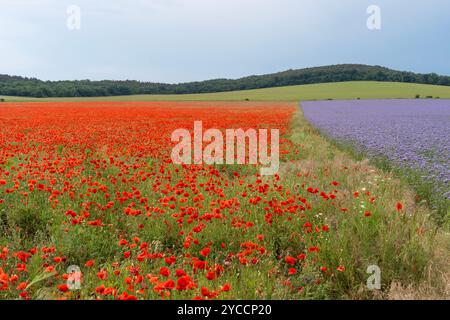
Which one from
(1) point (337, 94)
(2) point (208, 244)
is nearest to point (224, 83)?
(1) point (337, 94)

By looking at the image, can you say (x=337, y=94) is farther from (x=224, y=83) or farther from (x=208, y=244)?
(x=208, y=244)

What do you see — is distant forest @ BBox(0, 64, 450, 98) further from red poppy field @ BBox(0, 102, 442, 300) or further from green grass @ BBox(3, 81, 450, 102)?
red poppy field @ BBox(0, 102, 442, 300)

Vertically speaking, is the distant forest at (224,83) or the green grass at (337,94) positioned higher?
the distant forest at (224,83)

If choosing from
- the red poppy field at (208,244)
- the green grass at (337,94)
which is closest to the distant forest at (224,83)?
the green grass at (337,94)

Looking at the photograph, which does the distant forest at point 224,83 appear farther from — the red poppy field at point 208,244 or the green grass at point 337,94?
the red poppy field at point 208,244

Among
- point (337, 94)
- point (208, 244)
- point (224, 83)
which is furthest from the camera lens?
point (224, 83)

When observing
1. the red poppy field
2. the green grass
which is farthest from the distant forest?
the red poppy field

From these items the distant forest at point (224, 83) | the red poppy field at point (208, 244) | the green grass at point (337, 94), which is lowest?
the red poppy field at point (208, 244)

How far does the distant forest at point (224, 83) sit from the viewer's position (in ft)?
276

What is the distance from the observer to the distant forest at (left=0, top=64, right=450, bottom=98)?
3310 inches

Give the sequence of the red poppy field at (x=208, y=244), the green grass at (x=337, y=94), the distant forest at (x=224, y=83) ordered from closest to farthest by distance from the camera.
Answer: the red poppy field at (x=208, y=244) → the green grass at (x=337, y=94) → the distant forest at (x=224, y=83)

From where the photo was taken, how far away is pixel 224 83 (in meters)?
102

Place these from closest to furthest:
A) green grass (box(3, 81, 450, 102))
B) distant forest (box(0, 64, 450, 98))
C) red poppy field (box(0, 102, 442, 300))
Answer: red poppy field (box(0, 102, 442, 300)) < green grass (box(3, 81, 450, 102)) < distant forest (box(0, 64, 450, 98))
